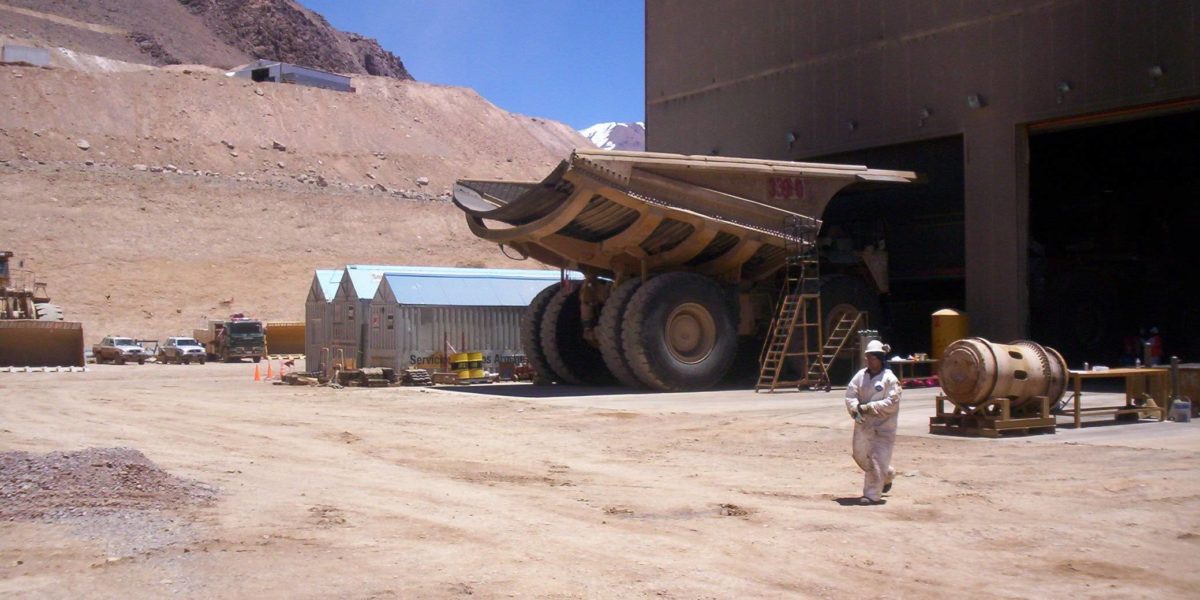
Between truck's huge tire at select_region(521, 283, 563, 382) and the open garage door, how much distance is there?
12.9m

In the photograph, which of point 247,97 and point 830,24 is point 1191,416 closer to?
point 830,24

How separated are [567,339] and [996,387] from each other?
13.8m

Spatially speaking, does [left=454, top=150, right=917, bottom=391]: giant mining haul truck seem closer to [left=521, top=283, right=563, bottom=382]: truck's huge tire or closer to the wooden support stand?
[left=521, top=283, right=563, bottom=382]: truck's huge tire

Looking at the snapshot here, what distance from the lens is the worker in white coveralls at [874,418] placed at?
402 inches

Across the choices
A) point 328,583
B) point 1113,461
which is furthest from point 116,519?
point 1113,461

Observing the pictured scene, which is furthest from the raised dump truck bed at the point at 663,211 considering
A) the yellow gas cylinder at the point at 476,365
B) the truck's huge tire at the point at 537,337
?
the yellow gas cylinder at the point at 476,365

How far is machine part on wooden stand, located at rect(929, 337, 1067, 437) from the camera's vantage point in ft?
48.3

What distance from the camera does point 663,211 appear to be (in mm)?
23250

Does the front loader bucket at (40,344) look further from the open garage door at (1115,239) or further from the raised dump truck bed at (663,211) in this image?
the open garage door at (1115,239)

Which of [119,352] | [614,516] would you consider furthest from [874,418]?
[119,352]

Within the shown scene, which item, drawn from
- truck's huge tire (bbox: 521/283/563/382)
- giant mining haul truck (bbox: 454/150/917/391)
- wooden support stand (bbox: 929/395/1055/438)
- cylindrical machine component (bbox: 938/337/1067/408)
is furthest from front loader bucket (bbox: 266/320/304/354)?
cylindrical machine component (bbox: 938/337/1067/408)

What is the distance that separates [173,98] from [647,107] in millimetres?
69619

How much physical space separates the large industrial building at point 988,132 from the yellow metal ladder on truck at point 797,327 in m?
2.56

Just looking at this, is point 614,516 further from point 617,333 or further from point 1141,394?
point 617,333
